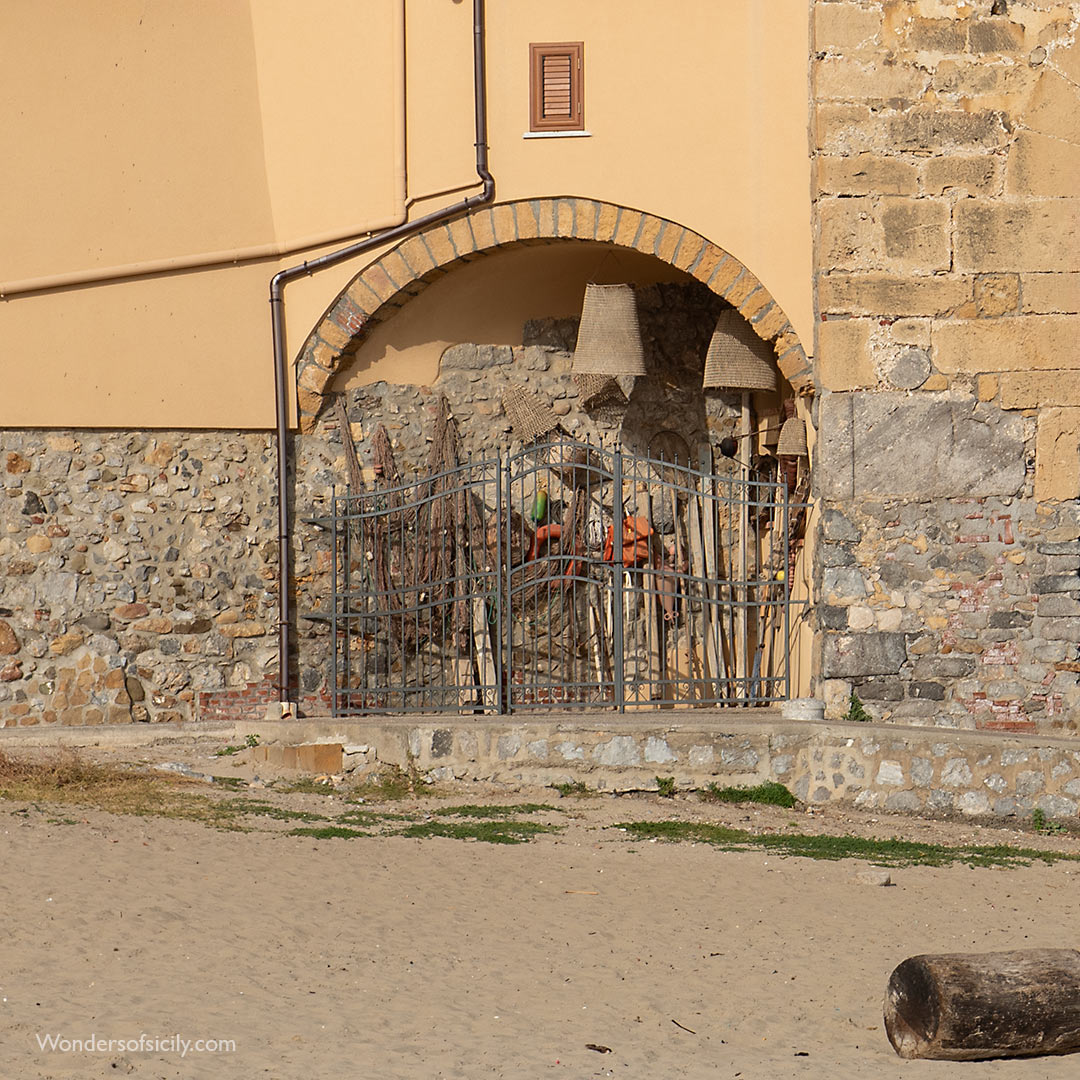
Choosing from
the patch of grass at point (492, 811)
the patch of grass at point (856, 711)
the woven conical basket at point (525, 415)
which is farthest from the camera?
the woven conical basket at point (525, 415)

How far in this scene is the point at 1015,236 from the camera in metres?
8.66

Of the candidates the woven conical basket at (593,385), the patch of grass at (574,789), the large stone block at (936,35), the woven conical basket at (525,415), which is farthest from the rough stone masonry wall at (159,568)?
the large stone block at (936,35)

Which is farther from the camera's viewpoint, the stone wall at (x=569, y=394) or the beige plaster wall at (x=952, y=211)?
the stone wall at (x=569, y=394)

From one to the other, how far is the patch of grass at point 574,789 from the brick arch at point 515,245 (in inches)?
111

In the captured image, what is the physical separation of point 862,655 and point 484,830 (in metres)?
2.74

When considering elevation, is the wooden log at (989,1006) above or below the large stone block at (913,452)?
below

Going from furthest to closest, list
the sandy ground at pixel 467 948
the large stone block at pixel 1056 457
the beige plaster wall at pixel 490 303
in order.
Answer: the beige plaster wall at pixel 490 303, the large stone block at pixel 1056 457, the sandy ground at pixel 467 948

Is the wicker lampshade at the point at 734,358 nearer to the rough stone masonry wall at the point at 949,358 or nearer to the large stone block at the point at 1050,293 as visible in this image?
the rough stone masonry wall at the point at 949,358

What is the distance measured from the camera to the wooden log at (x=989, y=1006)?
4.12 meters

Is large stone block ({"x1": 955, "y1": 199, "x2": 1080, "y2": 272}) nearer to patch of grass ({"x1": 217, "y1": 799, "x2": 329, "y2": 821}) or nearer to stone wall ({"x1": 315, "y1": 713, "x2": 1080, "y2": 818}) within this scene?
stone wall ({"x1": 315, "y1": 713, "x2": 1080, "y2": 818})

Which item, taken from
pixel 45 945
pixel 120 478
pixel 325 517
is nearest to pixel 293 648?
pixel 325 517

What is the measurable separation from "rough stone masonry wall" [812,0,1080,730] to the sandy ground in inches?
84.9

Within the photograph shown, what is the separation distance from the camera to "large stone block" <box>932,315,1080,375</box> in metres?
8.62

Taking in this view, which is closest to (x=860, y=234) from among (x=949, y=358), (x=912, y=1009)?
(x=949, y=358)
